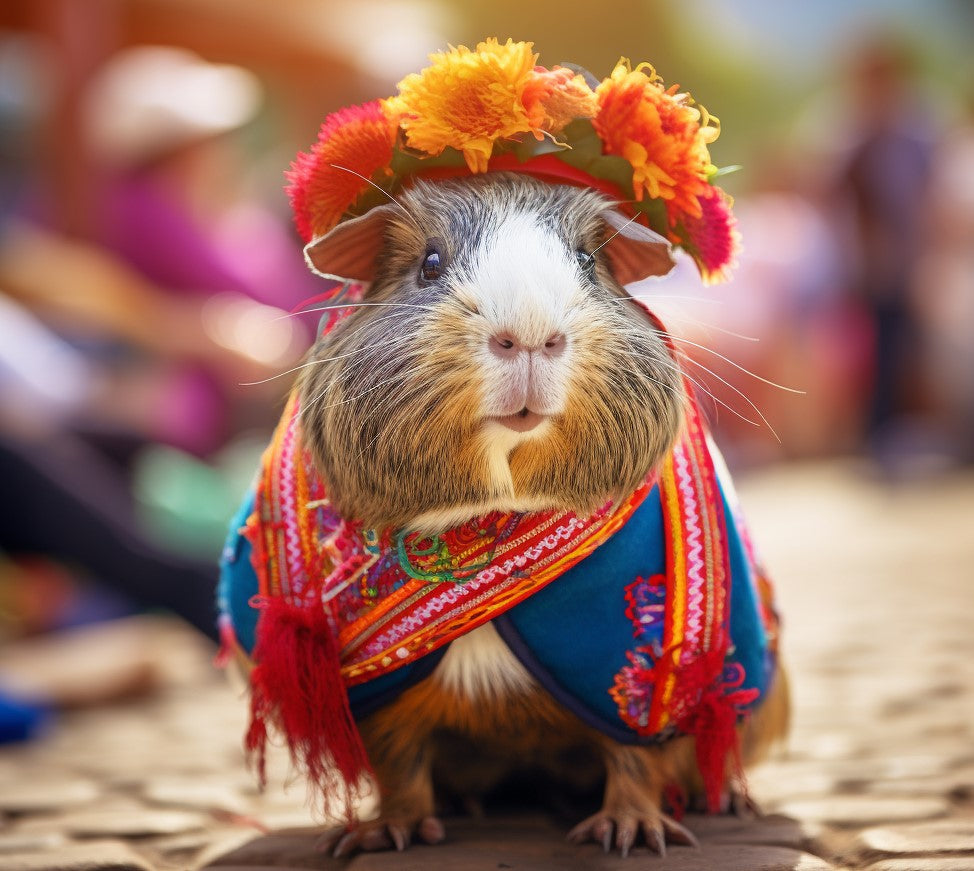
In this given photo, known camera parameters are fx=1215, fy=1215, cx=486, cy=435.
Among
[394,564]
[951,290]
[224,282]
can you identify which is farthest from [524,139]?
[951,290]

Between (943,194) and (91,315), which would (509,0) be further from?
(91,315)

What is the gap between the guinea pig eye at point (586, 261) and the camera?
200 centimetres

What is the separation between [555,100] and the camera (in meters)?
1.98

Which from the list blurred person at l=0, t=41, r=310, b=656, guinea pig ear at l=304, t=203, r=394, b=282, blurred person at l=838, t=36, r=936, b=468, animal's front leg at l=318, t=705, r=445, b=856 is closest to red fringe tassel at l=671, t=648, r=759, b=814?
animal's front leg at l=318, t=705, r=445, b=856

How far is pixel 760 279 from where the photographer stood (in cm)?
1005

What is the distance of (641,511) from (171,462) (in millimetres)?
3471

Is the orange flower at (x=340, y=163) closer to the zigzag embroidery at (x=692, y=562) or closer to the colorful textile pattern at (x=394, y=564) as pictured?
the colorful textile pattern at (x=394, y=564)

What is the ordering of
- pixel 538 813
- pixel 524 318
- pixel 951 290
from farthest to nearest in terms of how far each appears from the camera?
1. pixel 951 290
2. pixel 538 813
3. pixel 524 318

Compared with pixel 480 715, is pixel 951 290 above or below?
above

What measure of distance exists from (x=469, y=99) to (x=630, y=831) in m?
1.27

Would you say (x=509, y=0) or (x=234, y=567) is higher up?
(x=509, y=0)

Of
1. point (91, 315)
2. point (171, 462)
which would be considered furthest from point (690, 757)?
point (91, 315)

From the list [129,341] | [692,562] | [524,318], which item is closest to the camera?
[524,318]

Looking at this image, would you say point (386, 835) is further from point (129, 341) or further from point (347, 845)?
point (129, 341)
